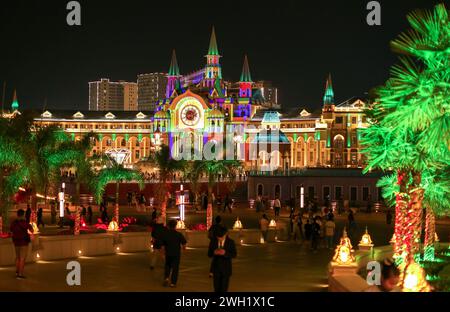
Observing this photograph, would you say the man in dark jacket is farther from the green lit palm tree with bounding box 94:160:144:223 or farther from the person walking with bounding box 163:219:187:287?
the green lit palm tree with bounding box 94:160:144:223

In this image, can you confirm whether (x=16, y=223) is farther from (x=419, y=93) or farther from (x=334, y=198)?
(x=334, y=198)

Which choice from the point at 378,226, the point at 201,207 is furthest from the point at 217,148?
the point at 378,226

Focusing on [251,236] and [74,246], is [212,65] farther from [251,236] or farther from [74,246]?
A: [74,246]

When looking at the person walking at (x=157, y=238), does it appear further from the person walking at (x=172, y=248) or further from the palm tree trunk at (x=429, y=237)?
the palm tree trunk at (x=429, y=237)

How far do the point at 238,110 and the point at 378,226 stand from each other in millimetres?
72549

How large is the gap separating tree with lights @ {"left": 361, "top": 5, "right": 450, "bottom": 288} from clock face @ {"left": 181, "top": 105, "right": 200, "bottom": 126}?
9319 centimetres

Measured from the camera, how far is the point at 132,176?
35.4 meters

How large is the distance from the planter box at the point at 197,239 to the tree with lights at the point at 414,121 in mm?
9497

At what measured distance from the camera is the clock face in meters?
112

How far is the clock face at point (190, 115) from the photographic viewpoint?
367 ft

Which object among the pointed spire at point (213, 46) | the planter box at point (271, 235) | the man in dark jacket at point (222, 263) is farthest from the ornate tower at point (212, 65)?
the man in dark jacket at point (222, 263)

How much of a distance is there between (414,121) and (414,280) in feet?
15.7

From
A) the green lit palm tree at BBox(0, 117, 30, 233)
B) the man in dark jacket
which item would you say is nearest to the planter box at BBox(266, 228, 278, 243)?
the green lit palm tree at BBox(0, 117, 30, 233)

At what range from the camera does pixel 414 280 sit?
35.5 feet
